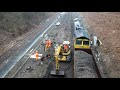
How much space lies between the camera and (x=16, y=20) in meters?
46.3

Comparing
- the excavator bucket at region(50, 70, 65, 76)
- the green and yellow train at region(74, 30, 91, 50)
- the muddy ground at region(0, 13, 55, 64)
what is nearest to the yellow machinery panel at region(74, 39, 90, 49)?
the green and yellow train at region(74, 30, 91, 50)

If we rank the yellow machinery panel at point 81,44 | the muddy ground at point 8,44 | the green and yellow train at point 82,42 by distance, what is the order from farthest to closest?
the muddy ground at point 8,44 < the yellow machinery panel at point 81,44 < the green and yellow train at point 82,42

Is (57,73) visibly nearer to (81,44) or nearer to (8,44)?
(81,44)

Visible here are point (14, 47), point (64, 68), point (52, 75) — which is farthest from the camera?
point (14, 47)

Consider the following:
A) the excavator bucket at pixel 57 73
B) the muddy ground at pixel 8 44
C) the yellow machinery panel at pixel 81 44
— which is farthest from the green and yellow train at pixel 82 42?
the muddy ground at pixel 8 44

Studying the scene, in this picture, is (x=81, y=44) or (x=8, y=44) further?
(x=8, y=44)

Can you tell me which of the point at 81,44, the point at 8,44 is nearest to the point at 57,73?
the point at 81,44

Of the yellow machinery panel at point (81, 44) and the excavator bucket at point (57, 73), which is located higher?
the yellow machinery panel at point (81, 44)

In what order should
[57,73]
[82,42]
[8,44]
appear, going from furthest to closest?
[8,44], [82,42], [57,73]

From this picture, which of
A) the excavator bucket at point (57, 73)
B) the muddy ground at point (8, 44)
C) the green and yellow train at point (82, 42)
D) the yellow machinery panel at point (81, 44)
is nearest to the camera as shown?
the excavator bucket at point (57, 73)

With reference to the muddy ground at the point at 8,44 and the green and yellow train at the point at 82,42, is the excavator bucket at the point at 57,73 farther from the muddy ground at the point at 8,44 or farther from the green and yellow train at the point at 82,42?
the muddy ground at the point at 8,44
